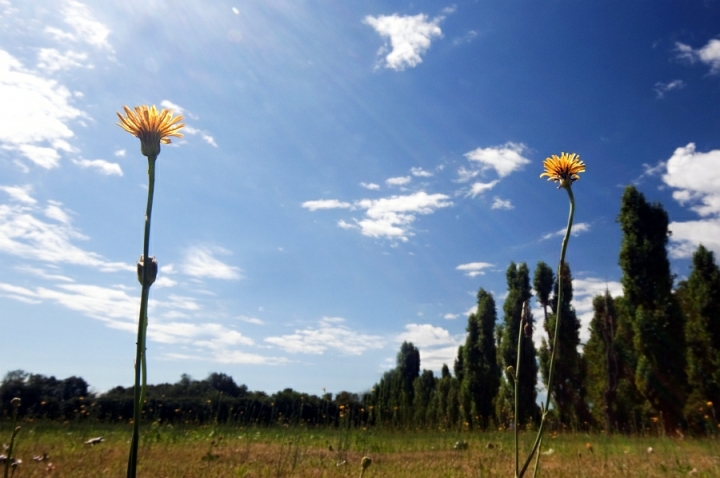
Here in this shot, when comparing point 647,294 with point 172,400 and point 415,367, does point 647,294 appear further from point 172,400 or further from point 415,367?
point 415,367

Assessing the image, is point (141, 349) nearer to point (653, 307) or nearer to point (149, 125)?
point (149, 125)

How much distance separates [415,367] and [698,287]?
2780 cm

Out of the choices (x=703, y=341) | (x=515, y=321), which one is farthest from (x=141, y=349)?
(x=515, y=321)

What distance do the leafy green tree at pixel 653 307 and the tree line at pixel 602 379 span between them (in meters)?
0.03

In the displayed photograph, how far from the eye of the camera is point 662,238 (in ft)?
45.5

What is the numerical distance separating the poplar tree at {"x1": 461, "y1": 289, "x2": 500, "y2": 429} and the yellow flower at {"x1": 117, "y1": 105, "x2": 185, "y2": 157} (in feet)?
68.5

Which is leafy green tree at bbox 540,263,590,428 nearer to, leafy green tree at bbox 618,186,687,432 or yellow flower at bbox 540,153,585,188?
leafy green tree at bbox 618,186,687,432

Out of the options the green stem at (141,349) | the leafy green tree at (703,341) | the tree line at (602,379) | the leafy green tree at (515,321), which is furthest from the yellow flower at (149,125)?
the leafy green tree at (515,321)

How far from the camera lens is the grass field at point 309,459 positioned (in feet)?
14.6

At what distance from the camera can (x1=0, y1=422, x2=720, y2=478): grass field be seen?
14.6 feet

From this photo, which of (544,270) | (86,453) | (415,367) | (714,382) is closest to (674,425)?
(714,382)

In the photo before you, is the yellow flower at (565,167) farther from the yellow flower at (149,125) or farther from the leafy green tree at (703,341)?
the leafy green tree at (703,341)

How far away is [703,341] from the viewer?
11.7m

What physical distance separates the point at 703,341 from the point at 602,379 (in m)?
4.25
